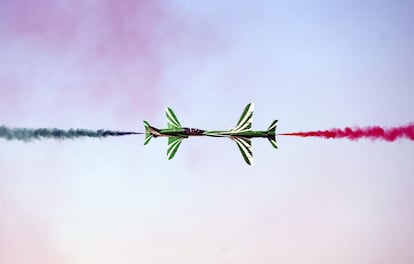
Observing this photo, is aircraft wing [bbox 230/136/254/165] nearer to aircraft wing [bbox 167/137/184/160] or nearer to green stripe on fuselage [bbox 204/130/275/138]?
green stripe on fuselage [bbox 204/130/275/138]

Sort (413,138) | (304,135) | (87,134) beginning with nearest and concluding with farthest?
(413,138) → (304,135) → (87,134)

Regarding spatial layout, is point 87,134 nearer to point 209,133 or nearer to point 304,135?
point 209,133

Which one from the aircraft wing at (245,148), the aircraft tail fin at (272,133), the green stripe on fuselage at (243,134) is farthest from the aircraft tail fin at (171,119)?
the aircraft tail fin at (272,133)

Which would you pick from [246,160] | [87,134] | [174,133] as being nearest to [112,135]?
[87,134]

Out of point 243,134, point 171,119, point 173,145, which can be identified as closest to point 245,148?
point 243,134

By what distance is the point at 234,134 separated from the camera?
62719 millimetres

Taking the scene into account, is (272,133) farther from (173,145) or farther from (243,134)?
(173,145)

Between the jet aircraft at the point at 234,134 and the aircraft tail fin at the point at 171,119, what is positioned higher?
the aircraft tail fin at the point at 171,119

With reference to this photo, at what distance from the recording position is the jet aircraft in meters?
62.1

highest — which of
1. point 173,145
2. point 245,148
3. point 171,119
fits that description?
point 171,119

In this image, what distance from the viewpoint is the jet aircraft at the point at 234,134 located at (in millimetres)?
62062

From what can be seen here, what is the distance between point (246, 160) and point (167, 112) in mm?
13270

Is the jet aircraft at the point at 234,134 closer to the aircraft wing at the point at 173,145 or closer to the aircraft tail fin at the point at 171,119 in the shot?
the aircraft wing at the point at 173,145

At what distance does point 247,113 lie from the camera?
63.3m
